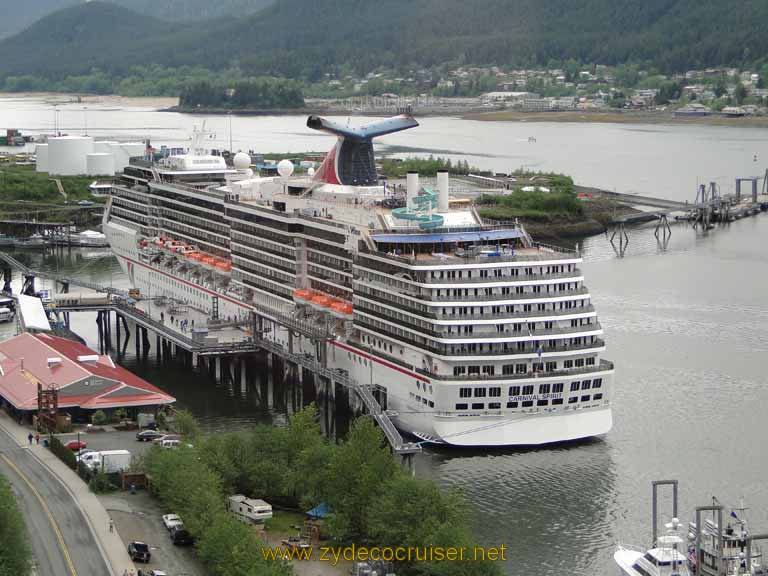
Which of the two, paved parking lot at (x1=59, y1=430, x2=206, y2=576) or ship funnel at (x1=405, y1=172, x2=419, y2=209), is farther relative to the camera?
ship funnel at (x1=405, y1=172, x2=419, y2=209)

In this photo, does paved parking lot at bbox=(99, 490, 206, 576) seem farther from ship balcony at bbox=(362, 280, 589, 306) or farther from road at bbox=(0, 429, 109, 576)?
ship balcony at bbox=(362, 280, 589, 306)

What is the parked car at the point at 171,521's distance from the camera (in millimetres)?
34281

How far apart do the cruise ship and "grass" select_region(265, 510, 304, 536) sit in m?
7.05

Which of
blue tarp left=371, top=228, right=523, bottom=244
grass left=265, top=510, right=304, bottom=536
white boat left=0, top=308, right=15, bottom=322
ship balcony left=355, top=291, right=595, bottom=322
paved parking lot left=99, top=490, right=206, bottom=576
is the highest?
blue tarp left=371, top=228, right=523, bottom=244

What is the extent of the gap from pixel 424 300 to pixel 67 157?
81288mm

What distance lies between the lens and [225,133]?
182 m

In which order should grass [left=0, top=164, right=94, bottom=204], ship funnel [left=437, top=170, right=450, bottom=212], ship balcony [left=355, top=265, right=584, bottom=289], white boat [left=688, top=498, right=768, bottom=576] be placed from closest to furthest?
white boat [left=688, top=498, right=768, bottom=576]
ship balcony [left=355, top=265, right=584, bottom=289]
ship funnel [left=437, top=170, right=450, bottom=212]
grass [left=0, top=164, right=94, bottom=204]

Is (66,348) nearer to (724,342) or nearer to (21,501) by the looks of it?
(21,501)

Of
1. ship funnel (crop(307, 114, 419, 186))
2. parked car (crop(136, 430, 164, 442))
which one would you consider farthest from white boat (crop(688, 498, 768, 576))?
ship funnel (crop(307, 114, 419, 186))

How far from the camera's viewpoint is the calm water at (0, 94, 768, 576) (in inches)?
1469

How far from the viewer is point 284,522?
35.5 m

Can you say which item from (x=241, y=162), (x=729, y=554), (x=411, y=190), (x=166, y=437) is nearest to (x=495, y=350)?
(x=411, y=190)

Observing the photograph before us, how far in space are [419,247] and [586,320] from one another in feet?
17.2

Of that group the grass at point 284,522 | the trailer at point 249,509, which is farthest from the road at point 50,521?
the grass at point 284,522
